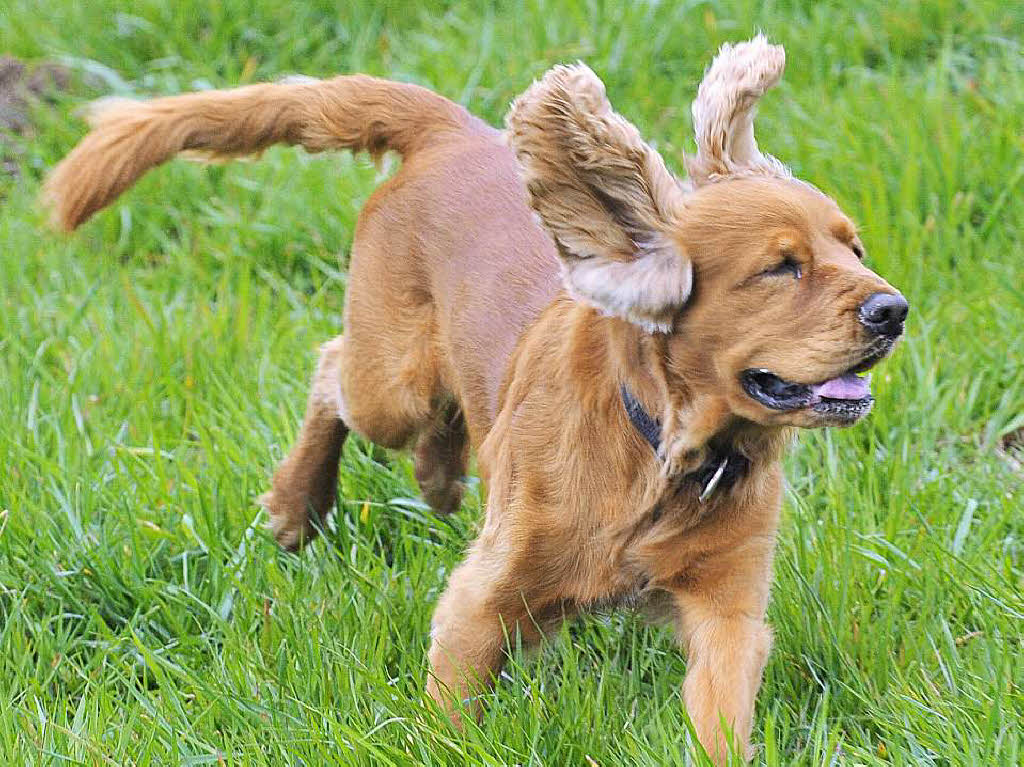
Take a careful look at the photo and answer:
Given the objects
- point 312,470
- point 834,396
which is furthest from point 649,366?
point 312,470

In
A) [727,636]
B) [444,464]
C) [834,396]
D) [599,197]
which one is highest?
[599,197]

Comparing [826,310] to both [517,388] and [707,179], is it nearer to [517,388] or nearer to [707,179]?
[707,179]

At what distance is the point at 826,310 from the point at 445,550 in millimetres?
1403

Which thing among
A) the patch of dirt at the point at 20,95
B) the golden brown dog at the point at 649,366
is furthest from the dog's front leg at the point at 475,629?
the patch of dirt at the point at 20,95

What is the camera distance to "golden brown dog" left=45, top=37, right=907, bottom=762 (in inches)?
104

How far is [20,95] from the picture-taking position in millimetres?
6133

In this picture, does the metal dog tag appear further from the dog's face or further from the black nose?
the black nose

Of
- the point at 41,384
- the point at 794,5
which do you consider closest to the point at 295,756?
the point at 41,384

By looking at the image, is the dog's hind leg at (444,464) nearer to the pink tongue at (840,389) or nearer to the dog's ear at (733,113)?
the dog's ear at (733,113)

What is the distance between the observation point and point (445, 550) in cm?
370

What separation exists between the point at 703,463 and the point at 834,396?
31 centimetres

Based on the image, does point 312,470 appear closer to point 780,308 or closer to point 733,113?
point 733,113

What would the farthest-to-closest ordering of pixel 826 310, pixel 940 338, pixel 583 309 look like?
pixel 940 338, pixel 583 309, pixel 826 310

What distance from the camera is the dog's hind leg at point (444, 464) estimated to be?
12.9 feet
